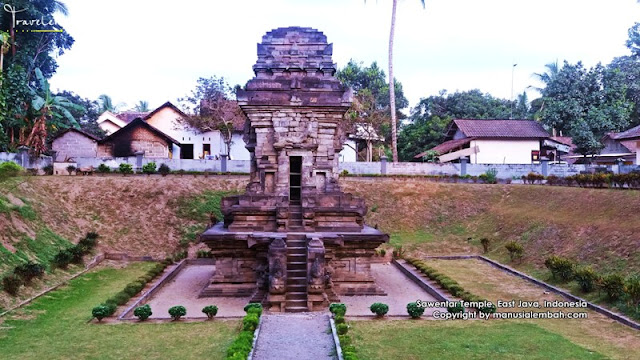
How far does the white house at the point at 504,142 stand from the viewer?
1802 inches

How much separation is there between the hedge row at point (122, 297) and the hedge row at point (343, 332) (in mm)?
6744

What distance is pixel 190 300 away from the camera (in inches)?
688

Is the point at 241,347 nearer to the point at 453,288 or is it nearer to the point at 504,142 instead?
the point at 453,288

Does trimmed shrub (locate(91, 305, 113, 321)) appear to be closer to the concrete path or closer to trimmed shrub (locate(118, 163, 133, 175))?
the concrete path

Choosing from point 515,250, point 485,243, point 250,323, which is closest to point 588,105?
point 485,243

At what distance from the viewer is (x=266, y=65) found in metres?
19.6

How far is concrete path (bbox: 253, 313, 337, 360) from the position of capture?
11532mm

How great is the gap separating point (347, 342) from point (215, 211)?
21307mm

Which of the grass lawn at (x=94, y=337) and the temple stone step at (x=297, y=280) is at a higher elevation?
the temple stone step at (x=297, y=280)

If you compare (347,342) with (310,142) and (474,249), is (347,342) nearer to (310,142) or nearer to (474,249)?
(310,142)

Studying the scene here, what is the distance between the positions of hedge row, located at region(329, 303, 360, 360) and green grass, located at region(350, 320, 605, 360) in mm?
301

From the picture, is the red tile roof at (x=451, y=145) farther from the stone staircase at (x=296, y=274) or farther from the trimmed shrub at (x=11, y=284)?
the trimmed shrub at (x=11, y=284)

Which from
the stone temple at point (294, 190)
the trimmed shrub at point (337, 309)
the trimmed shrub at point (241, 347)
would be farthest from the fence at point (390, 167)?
the trimmed shrub at point (241, 347)
